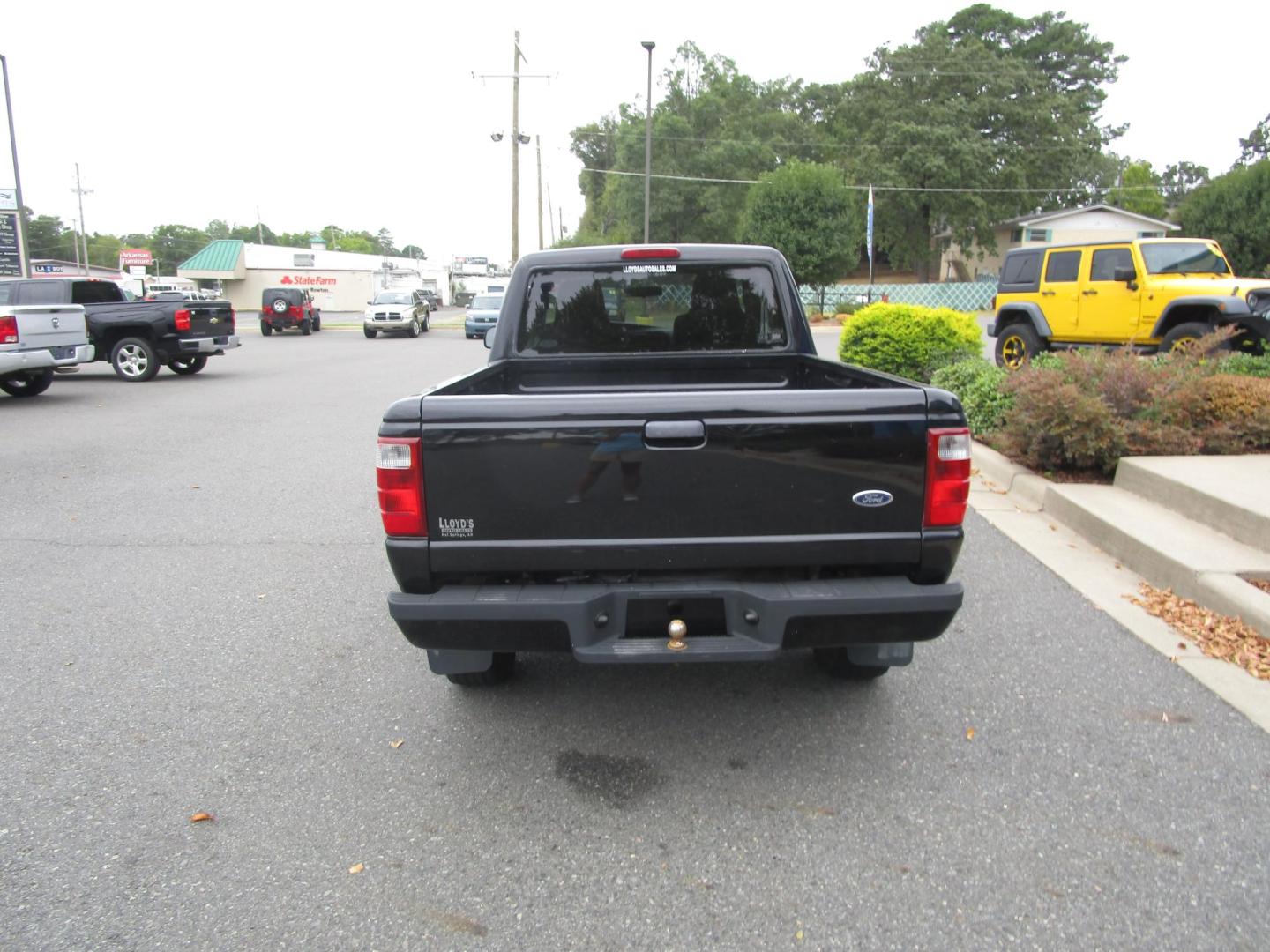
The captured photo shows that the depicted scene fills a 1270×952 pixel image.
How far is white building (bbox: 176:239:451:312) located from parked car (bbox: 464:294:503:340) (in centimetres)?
2735

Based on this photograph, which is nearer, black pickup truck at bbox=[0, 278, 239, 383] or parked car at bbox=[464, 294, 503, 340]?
black pickup truck at bbox=[0, 278, 239, 383]

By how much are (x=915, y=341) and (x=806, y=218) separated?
25.8 metres

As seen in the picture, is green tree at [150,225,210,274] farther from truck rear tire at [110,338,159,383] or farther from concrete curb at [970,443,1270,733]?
concrete curb at [970,443,1270,733]

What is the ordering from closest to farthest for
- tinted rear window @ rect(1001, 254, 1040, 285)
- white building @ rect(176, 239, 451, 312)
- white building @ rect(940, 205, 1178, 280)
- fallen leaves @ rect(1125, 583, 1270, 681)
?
fallen leaves @ rect(1125, 583, 1270, 681)
tinted rear window @ rect(1001, 254, 1040, 285)
white building @ rect(940, 205, 1178, 280)
white building @ rect(176, 239, 451, 312)

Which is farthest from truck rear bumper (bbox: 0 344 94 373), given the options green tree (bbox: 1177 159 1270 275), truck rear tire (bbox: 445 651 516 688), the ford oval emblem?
green tree (bbox: 1177 159 1270 275)

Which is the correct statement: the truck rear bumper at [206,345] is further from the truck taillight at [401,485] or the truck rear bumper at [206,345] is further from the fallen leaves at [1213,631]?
the fallen leaves at [1213,631]

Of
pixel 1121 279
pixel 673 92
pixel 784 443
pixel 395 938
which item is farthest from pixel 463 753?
pixel 673 92

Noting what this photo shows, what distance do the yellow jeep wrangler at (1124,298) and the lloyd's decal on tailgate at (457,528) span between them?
10.2 metres

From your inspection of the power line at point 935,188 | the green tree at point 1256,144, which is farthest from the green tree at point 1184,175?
the power line at point 935,188

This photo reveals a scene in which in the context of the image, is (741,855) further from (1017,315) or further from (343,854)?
(1017,315)

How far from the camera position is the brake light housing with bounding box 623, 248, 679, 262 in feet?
14.8

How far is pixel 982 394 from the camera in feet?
28.0

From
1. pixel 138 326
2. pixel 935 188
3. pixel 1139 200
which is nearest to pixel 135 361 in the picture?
pixel 138 326

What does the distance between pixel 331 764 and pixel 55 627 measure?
2300mm
